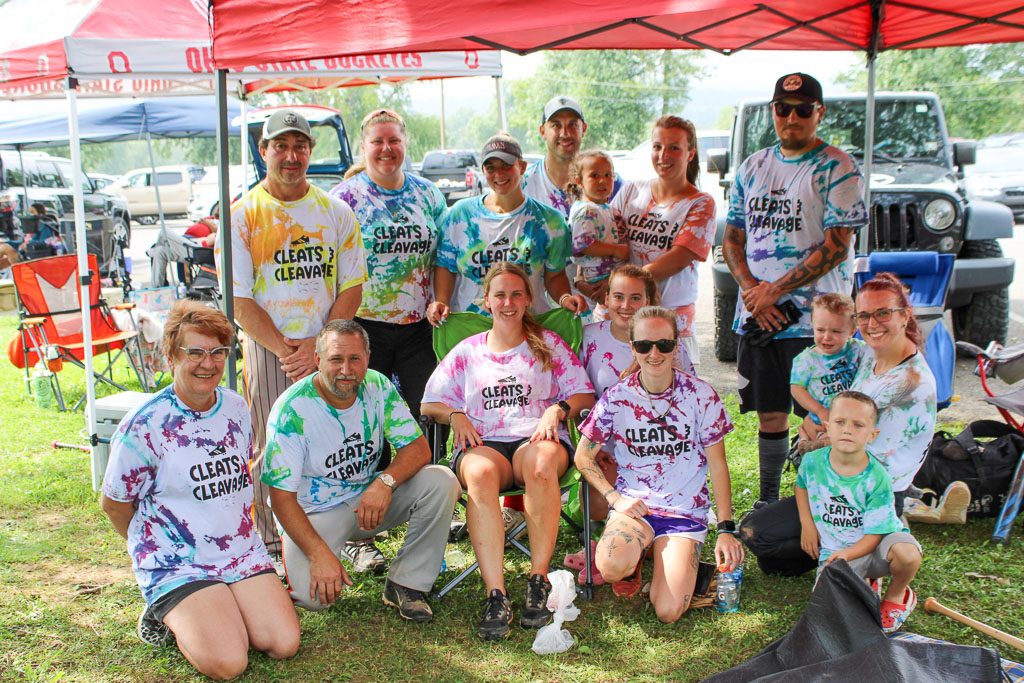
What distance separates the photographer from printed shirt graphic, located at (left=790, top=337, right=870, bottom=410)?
3375 millimetres

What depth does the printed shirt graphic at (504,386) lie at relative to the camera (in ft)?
11.1

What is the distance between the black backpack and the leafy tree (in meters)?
29.3

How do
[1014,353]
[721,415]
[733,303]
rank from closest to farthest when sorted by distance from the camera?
[721,415] → [1014,353] → [733,303]

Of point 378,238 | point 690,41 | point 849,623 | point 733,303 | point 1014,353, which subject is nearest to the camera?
point 849,623

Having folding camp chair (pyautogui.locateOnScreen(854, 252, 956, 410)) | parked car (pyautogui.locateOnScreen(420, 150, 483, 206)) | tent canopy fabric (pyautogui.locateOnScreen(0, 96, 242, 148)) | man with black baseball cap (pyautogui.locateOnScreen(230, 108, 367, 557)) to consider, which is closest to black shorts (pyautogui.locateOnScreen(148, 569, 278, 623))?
man with black baseball cap (pyautogui.locateOnScreen(230, 108, 367, 557))

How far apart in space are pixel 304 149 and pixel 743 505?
8.75 ft

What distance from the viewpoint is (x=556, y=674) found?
2725 mm

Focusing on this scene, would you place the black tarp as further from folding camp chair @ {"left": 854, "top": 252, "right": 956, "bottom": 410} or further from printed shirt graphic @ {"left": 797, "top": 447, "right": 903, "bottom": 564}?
folding camp chair @ {"left": 854, "top": 252, "right": 956, "bottom": 410}

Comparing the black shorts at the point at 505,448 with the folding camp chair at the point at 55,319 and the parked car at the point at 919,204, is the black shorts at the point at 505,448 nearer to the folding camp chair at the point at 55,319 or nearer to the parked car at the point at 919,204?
the parked car at the point at 919,204

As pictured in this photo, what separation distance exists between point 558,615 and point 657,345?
1.04 metres

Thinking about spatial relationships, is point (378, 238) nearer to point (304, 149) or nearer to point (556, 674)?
point (304, 149)

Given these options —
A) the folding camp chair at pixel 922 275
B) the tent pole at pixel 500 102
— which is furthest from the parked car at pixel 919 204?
the tent pole at pixel 500 102

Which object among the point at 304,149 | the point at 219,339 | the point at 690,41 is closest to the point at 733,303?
the point at 690,41

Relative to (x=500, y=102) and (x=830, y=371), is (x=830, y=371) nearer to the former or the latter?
(x=830, y=371)
